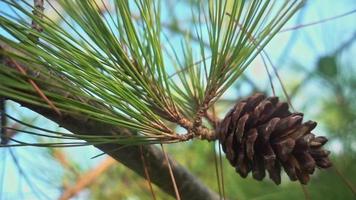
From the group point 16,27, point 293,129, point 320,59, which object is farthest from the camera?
point 320,59

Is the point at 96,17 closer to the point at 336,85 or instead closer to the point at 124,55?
the point at 124,55

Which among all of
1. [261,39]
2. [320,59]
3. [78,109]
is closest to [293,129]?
[261,39]

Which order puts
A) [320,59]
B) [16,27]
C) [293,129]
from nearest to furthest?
[16,27], [293,129], [320,59]
